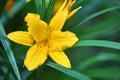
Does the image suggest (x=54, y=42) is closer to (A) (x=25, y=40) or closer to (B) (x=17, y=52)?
(A) (x=25, y=40)

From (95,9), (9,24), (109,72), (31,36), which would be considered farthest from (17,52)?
(95,9)

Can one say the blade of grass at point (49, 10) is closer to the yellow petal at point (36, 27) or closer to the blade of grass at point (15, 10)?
the yellow petal at point (36, 27)

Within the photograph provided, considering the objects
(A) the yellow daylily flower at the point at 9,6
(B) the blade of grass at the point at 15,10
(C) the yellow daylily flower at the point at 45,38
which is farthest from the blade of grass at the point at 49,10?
(B) the blade of grass at the point at 15,10

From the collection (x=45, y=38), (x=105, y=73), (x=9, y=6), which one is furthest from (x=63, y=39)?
(x=105, y=73)

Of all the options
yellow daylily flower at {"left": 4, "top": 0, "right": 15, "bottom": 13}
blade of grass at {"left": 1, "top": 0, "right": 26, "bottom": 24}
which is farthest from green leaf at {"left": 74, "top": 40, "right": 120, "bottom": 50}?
blade of grass at {"left": 1, "top": 0, "right": 26, "bottom": 24}

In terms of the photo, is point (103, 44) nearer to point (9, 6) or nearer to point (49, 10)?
point (49, 10)

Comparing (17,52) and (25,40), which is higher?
(25,40)
